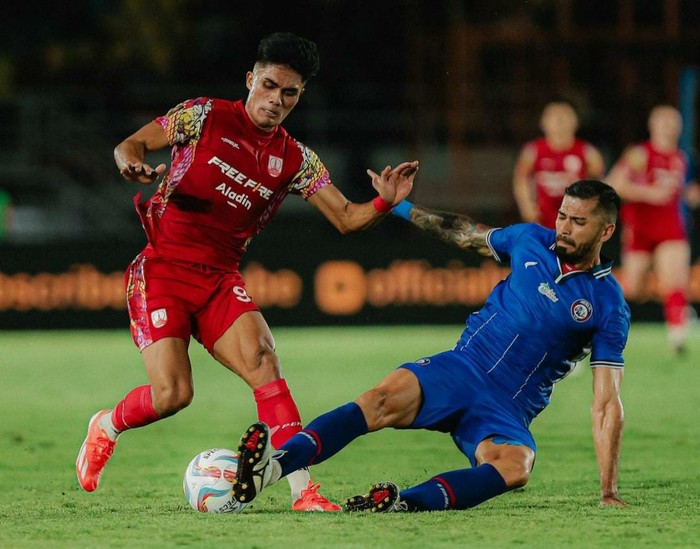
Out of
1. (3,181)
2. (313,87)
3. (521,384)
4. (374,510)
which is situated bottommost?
(374,510)

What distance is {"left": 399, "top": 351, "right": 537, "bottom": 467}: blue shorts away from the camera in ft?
19.2

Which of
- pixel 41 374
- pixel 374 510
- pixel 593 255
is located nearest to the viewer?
pixel 374 510

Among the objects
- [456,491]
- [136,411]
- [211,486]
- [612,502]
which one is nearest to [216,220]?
[136,411]

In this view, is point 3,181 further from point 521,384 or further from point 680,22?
point 521,384

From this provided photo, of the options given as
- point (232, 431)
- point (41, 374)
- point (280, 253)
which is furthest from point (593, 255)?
point (280, 253)

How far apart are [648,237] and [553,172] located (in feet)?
8.12

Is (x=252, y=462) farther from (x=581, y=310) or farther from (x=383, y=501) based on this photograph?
(x=581, y=310)

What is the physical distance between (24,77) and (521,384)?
15.6 m

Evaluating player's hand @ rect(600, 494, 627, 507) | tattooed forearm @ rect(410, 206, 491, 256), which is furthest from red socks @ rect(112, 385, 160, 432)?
player's hand @ rect(600, 494, 627, 507)

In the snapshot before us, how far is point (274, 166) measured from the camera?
20.6ft

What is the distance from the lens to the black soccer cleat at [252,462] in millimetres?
4988

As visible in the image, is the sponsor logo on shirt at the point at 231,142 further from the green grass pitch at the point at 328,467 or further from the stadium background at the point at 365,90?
the stadium background at the point at 365,90

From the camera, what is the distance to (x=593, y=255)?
6020mm

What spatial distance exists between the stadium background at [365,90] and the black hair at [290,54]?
10385mm
